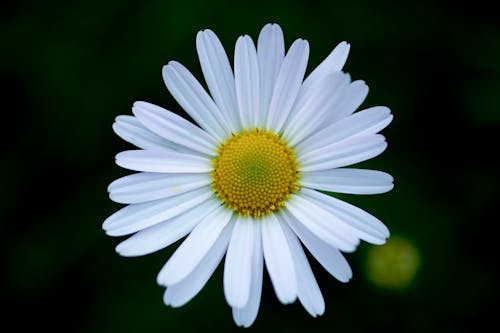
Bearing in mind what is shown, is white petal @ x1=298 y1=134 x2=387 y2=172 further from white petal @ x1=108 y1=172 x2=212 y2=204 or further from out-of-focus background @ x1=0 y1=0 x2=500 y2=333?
out-of-focus background @ x1=0 y1=0 x2=500 y2=333

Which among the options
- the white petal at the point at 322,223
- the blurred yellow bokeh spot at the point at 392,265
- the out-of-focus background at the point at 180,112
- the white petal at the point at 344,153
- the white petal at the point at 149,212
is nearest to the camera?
the white petal at the point at 322,223

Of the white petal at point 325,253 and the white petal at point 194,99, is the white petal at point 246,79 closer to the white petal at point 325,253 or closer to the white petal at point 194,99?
the white petal at point 194,99

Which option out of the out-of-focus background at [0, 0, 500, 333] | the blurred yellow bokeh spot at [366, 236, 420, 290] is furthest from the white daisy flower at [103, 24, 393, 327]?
the out-of-focus background at [0, 0, 500, 333]

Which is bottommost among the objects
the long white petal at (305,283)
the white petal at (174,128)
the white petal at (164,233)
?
the long white petal at (305,283)

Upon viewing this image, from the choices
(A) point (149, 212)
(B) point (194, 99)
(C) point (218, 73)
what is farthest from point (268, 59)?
(A) point (149, 212)

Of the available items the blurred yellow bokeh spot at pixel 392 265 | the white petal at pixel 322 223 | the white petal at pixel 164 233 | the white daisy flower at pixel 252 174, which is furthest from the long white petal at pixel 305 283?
the blurred yellow bokeh spot at pixel 392 265

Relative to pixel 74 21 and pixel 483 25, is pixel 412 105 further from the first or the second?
pixel 74 21
